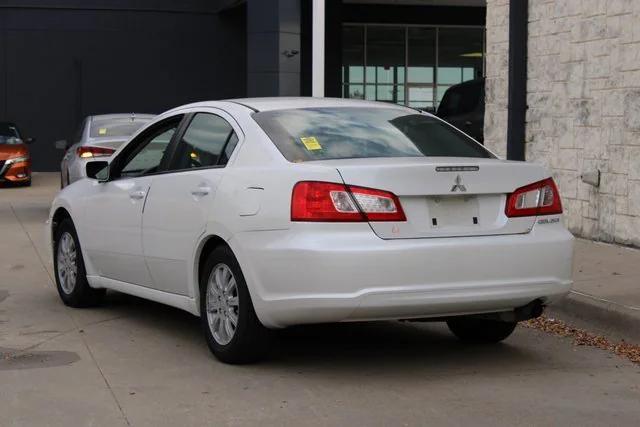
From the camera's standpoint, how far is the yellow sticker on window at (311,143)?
618cm

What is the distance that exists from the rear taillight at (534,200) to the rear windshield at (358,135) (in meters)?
0.60

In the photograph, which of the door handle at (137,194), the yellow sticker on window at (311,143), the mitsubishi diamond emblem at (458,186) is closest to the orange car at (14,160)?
the door handle at (137,194)

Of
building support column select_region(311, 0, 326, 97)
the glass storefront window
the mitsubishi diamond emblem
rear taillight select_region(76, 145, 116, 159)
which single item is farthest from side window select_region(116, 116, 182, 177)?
the glass storefront window

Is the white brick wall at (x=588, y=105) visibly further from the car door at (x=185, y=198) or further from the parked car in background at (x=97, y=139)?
the parked car in background at (x=97, y=139)

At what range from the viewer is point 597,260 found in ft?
32.3

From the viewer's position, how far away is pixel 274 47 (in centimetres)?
2419

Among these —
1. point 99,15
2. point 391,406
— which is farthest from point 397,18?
point 391,406

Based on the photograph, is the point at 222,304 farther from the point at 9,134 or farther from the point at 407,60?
the point at 407,60

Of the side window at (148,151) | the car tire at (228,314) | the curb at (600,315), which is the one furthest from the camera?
the side window at (148,151)

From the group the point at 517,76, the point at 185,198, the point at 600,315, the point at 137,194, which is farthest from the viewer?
the point at 517,76

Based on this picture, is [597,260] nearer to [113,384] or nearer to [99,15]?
[113,384]

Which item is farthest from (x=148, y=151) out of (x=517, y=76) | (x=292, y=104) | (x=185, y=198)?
(x=517, y=76)

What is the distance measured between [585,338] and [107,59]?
25.8 m

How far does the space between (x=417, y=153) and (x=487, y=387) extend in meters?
1.49
